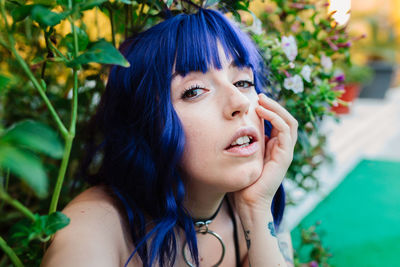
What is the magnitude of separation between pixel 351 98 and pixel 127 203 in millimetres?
6900

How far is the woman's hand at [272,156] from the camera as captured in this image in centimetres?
126

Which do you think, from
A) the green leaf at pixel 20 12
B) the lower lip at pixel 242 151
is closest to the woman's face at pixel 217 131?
the lower lip at pixel 242 151

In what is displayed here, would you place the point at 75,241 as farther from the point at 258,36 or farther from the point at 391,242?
the point at 391,242

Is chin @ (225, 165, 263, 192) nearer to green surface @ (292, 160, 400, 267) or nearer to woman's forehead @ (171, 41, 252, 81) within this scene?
woman's forehead @ (171, 41, 252, 81)

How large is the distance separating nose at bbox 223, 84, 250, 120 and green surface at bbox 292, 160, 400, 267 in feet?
4.61

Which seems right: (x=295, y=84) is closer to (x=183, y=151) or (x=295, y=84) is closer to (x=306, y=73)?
(x=306, y=73)

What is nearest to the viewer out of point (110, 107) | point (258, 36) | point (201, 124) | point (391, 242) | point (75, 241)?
point (75, 241)

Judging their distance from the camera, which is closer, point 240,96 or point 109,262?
point 109,262

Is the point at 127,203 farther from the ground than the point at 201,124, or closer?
closer

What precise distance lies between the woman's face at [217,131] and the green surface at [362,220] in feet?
4.39

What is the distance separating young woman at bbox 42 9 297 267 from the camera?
1123 millimetres

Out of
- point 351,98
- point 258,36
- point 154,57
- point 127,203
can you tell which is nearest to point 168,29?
point 154,57

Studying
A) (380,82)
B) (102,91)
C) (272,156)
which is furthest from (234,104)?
(380,82)

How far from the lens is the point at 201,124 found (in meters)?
1.12
